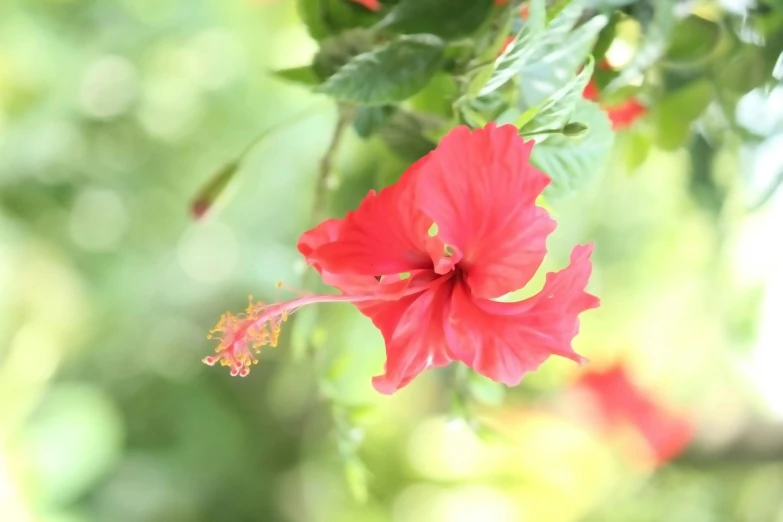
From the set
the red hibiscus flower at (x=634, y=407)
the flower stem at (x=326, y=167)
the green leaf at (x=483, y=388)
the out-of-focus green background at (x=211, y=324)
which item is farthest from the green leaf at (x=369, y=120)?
the red hibiscus flower at (x=634, y=407)

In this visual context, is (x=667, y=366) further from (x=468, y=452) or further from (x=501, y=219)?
(x=501, y=219)

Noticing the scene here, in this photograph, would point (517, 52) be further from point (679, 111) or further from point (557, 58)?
point (679, 111)

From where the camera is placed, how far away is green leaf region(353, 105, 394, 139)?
10.9 inches

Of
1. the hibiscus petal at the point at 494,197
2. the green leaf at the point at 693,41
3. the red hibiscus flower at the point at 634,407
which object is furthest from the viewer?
the red hibiscus flower at the point at 634,407

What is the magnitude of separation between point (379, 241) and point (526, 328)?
0.16ft

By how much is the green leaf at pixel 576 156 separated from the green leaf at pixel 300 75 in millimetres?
94

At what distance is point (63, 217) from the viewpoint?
92cm

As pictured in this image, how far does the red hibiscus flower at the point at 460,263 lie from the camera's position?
7.6 inches

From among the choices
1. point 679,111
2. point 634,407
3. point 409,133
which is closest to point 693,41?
point 679,111

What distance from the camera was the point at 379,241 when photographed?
0.21m

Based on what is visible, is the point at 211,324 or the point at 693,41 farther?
the point at 211,324

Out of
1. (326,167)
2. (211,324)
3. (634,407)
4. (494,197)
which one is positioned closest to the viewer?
(494,197)

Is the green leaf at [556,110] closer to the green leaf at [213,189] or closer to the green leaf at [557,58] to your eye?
the green leaf at [557,58]

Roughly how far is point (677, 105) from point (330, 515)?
813 mm
